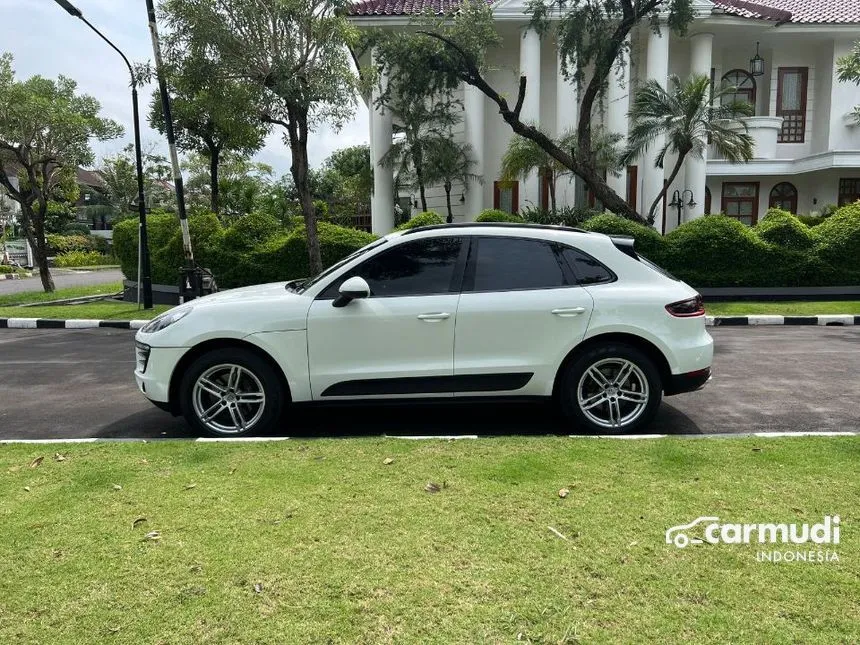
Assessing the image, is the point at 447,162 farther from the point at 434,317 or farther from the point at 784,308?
the point at 434,317

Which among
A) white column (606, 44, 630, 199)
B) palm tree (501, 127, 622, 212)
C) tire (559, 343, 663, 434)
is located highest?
white column (606, 44, 630, 199)

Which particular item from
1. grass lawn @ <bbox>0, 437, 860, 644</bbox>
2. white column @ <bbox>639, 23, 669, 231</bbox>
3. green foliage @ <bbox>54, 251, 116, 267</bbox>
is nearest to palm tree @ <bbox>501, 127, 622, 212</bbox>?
white column @ <bbox>639, 23, 669, 231</bbox>

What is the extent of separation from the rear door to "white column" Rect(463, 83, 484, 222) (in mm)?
16977

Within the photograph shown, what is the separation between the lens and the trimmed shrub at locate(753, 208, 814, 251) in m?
14.4

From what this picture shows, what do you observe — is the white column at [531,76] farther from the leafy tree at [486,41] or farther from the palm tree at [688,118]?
the leafy tree at [486,41]

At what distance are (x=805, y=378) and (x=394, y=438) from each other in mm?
5017

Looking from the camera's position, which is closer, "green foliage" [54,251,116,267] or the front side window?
the front side window

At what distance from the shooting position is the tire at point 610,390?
15.9 ft

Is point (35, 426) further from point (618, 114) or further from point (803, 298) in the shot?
point (618, 114)

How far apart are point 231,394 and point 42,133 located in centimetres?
1600

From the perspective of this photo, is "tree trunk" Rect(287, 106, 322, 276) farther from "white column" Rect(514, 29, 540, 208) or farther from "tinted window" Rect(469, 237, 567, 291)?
"tinted window" Rect(469, 237, 567, 291)

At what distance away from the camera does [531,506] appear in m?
3.31

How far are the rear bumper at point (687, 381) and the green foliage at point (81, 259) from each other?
45409 mm

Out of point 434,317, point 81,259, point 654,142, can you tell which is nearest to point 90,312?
point 434,317
